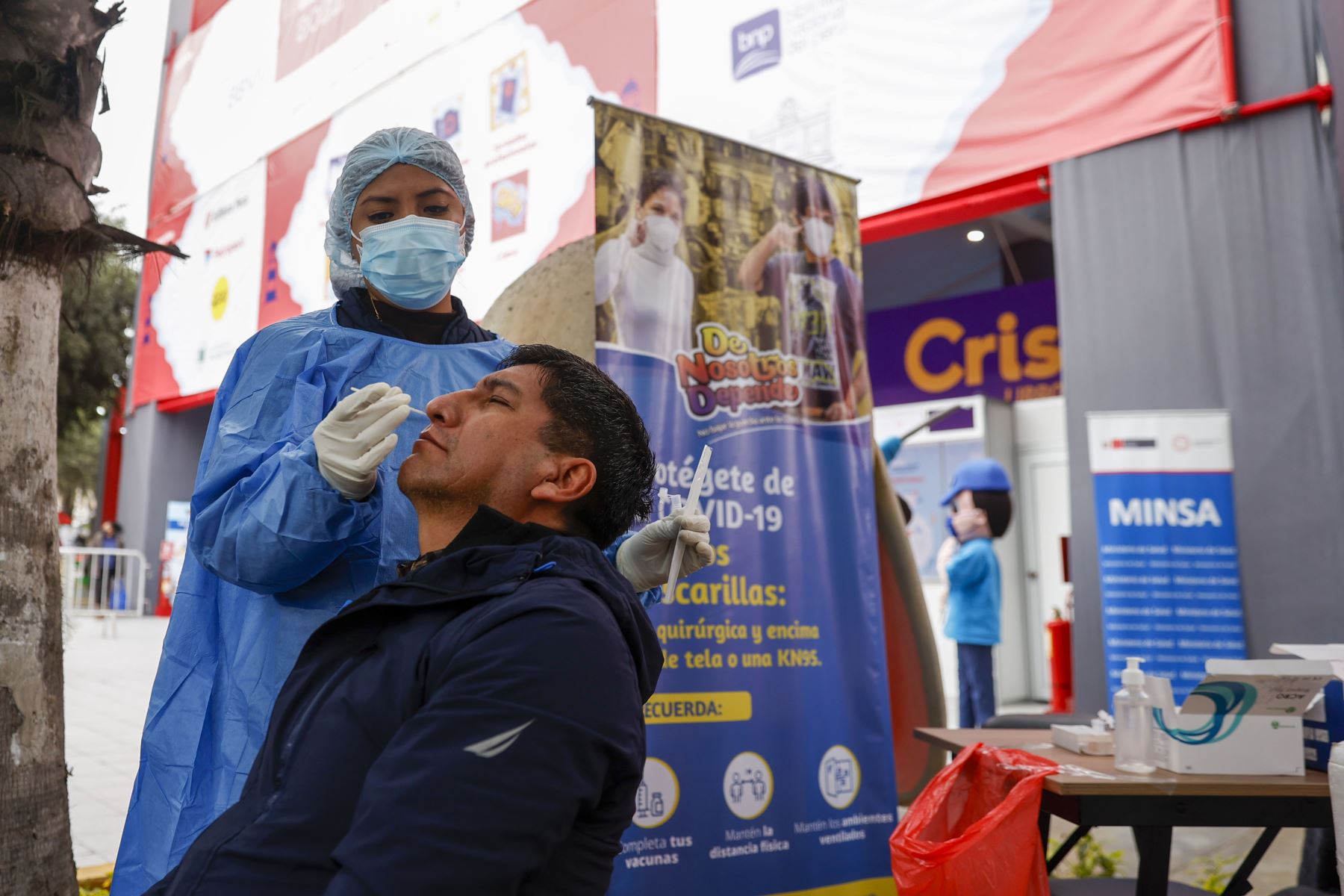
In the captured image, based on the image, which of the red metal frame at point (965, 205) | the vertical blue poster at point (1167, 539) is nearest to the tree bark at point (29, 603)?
the vertical blue poster at point (1167, 539)

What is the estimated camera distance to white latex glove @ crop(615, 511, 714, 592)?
157 centimetres

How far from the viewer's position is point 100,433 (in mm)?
17281

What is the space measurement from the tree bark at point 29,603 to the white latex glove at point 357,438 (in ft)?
3.45

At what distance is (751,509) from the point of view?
3.06 m

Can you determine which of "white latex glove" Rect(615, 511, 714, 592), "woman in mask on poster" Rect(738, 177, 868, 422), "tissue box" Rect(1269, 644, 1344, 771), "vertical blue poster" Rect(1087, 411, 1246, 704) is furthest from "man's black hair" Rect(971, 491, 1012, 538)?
"white latex glove" Rect(615, 511, 714, 592)

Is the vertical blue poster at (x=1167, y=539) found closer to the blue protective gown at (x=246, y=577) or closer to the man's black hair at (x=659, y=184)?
the man's black hair at (x=659, y=184)

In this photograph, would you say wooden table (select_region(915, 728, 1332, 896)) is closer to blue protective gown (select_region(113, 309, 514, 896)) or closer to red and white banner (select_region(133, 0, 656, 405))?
blue protective gown (select_region(113, 309, 514, 896))

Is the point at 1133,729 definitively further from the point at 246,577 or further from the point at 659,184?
the point at 659,184

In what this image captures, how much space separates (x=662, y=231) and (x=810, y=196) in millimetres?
681

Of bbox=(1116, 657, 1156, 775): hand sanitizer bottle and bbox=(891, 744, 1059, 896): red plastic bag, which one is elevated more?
bbox=(1116, 657, 1156, 775): hand sanitizer bottle

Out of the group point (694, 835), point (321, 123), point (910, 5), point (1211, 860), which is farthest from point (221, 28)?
point (1211, 860)

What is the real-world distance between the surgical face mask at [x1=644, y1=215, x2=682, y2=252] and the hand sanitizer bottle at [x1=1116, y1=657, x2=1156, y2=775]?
169 centimetres

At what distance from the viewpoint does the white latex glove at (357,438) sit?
135 cm

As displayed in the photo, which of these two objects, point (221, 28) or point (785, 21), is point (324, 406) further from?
point (221, 28)
